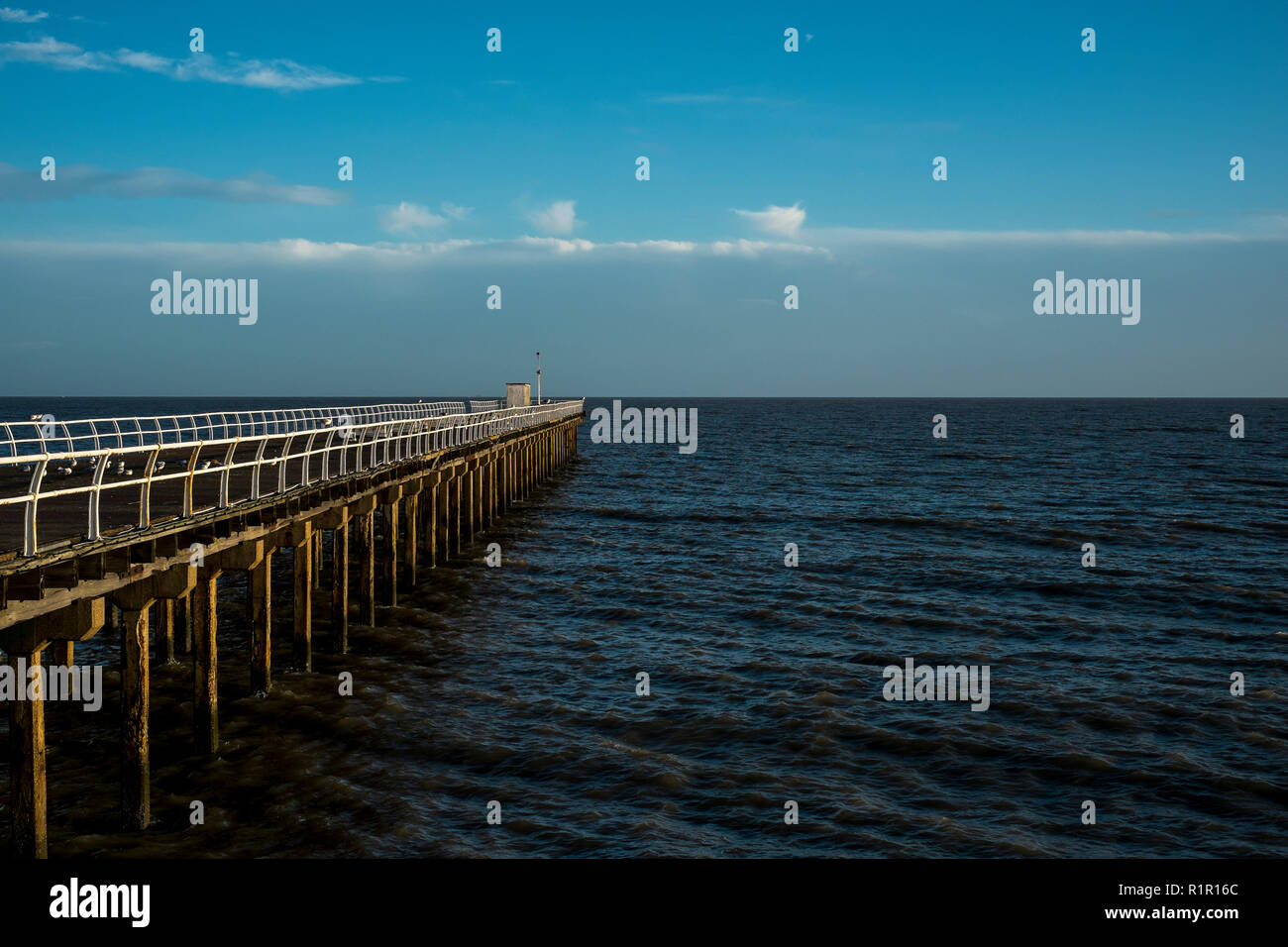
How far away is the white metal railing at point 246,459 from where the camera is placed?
10688 millimetres

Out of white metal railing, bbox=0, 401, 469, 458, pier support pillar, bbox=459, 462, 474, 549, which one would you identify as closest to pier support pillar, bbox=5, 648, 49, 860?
white metal railing, bbox=0, 401, 469, 458

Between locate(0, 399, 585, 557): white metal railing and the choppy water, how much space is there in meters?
3.16

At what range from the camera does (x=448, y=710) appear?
1608 cm

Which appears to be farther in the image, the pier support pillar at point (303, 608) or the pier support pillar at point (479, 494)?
the pier support pillar at point (479, 494)

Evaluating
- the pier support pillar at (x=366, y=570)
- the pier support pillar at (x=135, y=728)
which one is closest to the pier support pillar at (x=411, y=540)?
the pier support pillar at (x=366, y=570)

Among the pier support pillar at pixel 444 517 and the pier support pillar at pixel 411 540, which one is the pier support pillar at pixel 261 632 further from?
the pier support pillar at pixel 444 517

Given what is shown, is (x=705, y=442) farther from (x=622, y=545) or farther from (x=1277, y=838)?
(x=1277, y=838)

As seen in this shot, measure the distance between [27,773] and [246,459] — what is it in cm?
2462

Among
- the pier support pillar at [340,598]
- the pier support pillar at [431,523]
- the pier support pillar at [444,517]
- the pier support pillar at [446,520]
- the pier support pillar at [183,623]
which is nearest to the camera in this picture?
the pier support pillar at [183,623]

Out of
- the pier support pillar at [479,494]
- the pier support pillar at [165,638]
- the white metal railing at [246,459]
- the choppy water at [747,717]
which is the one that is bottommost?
the choppy water at [747,717]

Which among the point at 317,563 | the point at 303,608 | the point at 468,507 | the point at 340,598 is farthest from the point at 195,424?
the point at 303,608

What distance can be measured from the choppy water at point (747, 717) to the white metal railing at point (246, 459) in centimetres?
316

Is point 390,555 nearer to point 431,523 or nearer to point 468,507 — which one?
point 431,523
